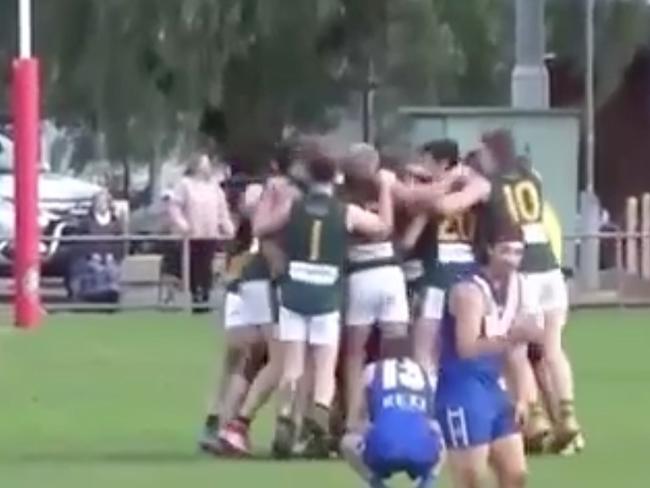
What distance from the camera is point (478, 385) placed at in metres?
13.5

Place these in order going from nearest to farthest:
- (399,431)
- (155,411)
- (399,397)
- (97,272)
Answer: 1. (399,431)
2. (399,397)
3. (155,411)
4. (97,272)

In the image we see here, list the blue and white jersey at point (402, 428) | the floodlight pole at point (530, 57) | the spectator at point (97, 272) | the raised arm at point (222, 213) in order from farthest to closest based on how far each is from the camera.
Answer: the floodlight pole at point (530, 57)
the spectator at point (97, 272)
the raised arm at point (222, 213)
the blue and white jersey at point (402, 428)

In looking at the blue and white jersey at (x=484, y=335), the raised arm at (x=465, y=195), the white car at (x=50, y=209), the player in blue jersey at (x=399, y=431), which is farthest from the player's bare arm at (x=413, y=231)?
the white car at (x=50, y=209)

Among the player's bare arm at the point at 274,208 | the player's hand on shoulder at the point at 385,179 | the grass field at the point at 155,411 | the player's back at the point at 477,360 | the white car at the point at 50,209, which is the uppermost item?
the player's hand on shoulder at the point at 385,179

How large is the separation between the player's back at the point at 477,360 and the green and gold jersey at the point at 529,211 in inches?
139

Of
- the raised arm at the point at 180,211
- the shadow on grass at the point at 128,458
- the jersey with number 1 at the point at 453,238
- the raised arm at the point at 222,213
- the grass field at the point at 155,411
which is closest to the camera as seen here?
the grass field at the point at 155,411

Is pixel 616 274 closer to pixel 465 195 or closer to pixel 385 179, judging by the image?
pixel 385 179

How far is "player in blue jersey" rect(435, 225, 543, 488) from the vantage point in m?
13.4

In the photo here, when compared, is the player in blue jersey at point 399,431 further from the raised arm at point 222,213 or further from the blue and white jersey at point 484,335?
the raised arm at point 222,213

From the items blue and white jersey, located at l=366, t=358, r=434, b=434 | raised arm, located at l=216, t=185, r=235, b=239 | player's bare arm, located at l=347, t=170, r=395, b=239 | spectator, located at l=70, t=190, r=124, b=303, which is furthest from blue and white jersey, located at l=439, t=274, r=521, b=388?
spectator, located at l=70, t=190, r=124, b=303

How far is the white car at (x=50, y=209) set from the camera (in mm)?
38969

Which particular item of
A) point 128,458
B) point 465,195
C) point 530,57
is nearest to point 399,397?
point 465,195

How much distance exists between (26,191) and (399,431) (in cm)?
1939

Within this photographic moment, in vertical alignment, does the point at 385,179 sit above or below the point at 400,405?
above
